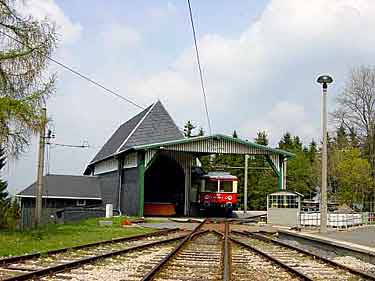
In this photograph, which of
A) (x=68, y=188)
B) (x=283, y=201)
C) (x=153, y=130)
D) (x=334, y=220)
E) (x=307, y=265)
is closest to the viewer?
(x=307, y=265)

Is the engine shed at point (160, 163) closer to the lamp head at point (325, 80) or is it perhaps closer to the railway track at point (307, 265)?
the lamp head at point (325, 80)

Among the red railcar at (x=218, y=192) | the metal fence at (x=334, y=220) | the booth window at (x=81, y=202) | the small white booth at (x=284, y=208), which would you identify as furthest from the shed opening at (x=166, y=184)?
the metal fence at (x=334, y=220)

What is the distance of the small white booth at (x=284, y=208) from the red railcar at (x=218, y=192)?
8446 millimetres

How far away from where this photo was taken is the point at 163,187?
1784 inches

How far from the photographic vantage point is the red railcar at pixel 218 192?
4081cm

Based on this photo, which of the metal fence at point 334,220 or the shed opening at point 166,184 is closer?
the metal fence at point 334,220

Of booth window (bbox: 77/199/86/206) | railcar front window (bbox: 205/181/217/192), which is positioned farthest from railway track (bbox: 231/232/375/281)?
booth window (bbox: 77/199/86/206)

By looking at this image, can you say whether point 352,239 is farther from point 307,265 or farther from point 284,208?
point 284,208

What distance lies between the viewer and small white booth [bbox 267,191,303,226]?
1235 inches

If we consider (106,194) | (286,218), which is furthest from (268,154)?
(106,194)

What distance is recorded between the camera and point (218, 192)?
40844 mm

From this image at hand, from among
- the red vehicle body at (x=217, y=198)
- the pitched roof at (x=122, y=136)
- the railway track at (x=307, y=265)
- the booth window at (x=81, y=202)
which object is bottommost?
the railway track at (x=307, y=265)

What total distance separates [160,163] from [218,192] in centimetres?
591

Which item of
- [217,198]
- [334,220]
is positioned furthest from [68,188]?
[334,220]
